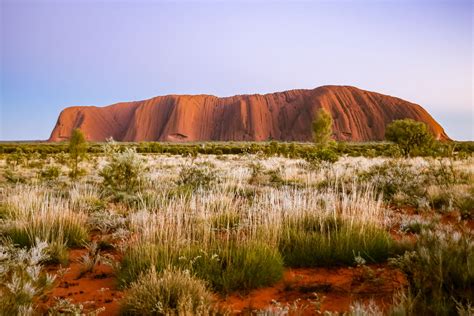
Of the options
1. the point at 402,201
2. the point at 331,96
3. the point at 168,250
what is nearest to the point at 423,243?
the point at 168,250

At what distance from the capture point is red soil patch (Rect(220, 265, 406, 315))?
127 inches

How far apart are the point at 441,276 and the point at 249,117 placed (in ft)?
347

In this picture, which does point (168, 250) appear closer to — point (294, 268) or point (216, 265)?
point (216, 265)

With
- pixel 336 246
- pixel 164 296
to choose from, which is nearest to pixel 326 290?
pixel 336 246

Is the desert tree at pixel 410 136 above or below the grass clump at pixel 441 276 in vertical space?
above

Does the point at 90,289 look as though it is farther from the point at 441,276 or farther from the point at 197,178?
the point at 197,178

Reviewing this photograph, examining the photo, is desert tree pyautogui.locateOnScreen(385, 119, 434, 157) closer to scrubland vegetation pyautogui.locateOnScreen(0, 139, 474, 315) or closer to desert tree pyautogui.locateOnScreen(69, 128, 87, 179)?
scrubland vegetation pyautogui.locateOnScreen(0, 139, 474, 315)

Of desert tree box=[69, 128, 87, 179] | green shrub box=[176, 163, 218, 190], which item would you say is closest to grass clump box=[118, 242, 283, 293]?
green shrub box=[176, 163, 218, 190]

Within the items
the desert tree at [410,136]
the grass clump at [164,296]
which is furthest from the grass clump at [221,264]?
the desert tree at [410,136]

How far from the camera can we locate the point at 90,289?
3785 mm

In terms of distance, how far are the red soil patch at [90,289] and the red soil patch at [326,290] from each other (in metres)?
1.12

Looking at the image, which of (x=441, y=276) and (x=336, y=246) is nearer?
(x=441, y=276)

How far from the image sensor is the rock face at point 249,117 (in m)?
99.4

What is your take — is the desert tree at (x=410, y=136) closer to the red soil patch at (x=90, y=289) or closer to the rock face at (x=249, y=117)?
the red soil patch at (x=90, y=289)
